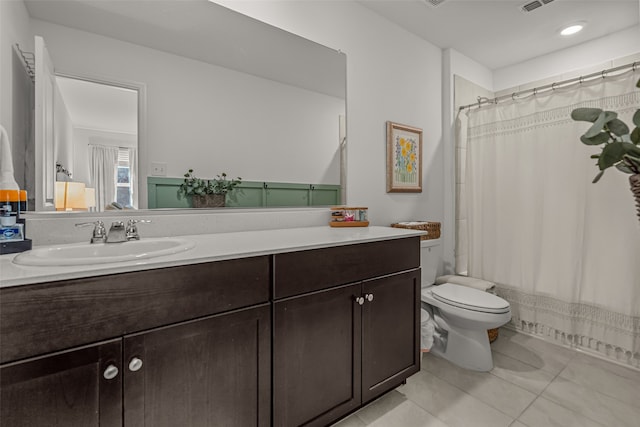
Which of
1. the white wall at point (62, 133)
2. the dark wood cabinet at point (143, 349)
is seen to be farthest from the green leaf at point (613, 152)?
the white wall at point (62, 133)

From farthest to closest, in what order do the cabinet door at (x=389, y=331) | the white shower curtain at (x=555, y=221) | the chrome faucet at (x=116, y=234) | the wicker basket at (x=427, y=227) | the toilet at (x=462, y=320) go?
the wicker basket at (x=427, y=227) < the white shower curtain at (x=555, y=221) < the toilet at (x=462, y=320) < the cabinet door at (x=389, y=331) < the chrome faucet at (x=116, y=234)

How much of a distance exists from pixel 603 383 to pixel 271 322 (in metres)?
2.03

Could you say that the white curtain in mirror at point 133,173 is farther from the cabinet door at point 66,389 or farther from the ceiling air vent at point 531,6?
the ceiling air vent at point 531,6

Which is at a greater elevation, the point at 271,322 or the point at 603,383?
the point at 271,322

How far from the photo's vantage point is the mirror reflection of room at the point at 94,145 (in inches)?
48.8

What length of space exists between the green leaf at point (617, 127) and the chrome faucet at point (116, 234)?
1.71 m

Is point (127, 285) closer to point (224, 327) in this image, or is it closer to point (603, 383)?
point (224, 327)

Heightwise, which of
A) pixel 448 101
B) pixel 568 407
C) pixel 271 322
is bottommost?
pixel 568 407

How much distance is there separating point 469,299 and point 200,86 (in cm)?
197

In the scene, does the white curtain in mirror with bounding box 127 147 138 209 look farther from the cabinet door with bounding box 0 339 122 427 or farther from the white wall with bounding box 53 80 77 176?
the cabinet door with bounding box 0 339 122 427

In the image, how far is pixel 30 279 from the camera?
74cm

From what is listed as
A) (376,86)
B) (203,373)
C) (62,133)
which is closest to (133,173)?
(62,133)

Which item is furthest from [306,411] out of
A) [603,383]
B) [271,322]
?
[603,383]

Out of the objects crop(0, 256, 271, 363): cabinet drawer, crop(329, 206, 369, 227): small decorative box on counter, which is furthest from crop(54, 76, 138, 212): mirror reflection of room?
crop(329, 206, 369, 227): small decorative box on counter
